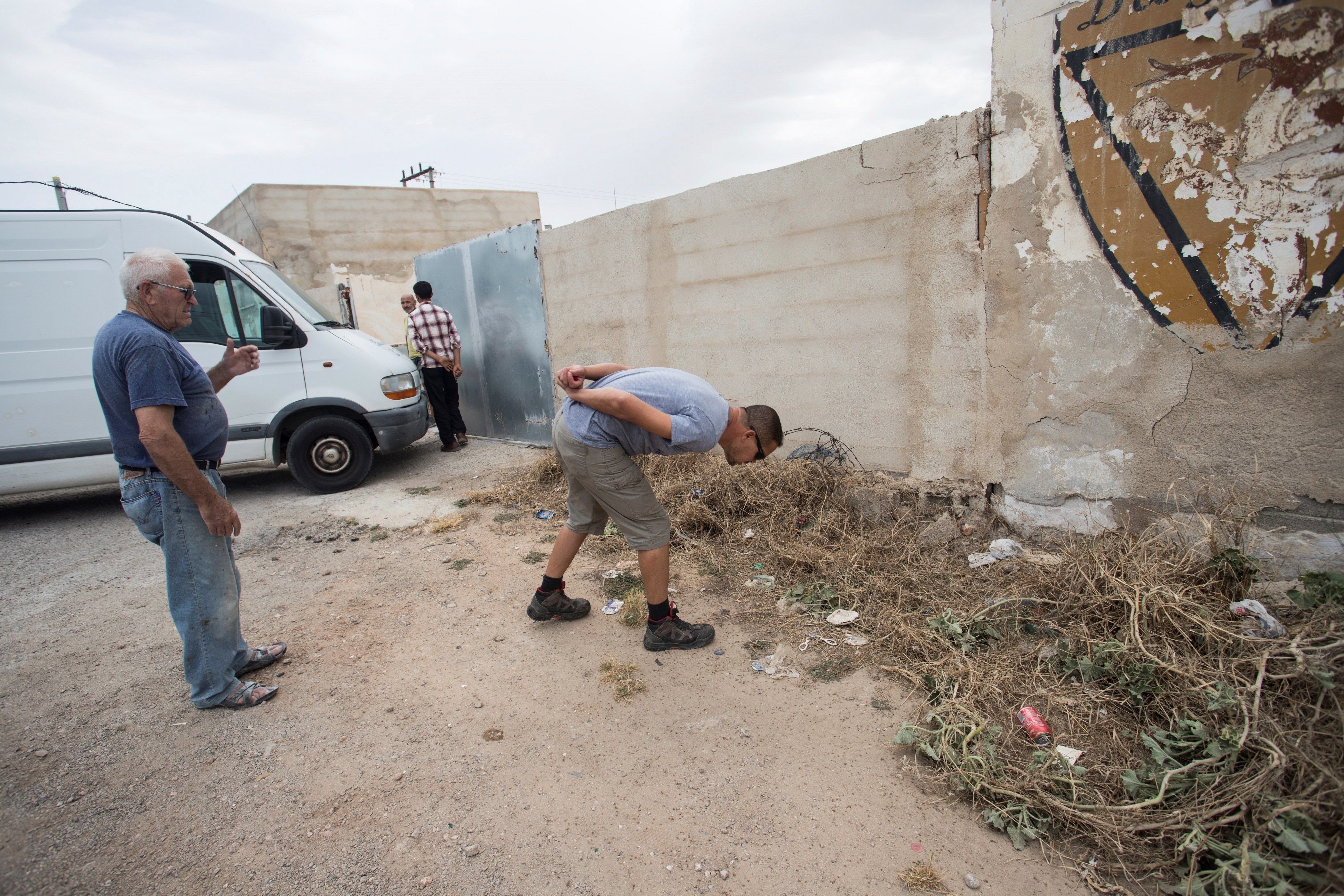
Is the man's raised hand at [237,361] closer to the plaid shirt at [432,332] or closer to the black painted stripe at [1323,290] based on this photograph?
the plaid shirt at [432,332]

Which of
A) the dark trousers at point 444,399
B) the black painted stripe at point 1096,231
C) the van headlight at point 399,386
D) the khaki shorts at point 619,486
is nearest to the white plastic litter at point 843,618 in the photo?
the khaki shorts at point 619,486

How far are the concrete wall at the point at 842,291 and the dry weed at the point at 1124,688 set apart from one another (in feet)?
2.51

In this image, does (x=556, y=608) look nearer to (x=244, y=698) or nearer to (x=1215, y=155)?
(x=244, y=698)

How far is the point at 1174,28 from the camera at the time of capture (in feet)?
8.94

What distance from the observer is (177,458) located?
2250 mm

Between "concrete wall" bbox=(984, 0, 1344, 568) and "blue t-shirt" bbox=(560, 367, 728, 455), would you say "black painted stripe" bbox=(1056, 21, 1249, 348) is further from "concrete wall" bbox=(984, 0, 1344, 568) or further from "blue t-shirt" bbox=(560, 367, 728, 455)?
"blue t-shirt" bbox=(560, 367, 728, 455)

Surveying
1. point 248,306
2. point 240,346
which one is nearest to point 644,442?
point 240,346

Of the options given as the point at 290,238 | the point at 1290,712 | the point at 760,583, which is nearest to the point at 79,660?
the point at 760,583

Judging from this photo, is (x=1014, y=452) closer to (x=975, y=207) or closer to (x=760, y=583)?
(x=975, y=207)

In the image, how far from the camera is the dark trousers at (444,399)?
701 cm

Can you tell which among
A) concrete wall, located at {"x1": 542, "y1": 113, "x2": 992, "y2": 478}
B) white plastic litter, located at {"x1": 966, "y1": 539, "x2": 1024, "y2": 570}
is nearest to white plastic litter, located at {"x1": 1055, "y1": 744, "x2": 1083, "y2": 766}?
white plastic litter, located at {"x1": 966, "y1": 539, "x2": 1024, "y2": 570}

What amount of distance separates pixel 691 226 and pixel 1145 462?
343 centimetres

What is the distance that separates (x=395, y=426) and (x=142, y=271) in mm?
3630

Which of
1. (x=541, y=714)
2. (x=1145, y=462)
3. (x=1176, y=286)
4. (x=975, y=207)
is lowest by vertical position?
(x=541, y=714)
